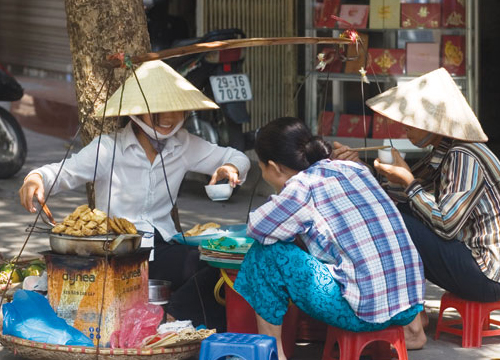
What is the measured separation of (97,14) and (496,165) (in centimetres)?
209

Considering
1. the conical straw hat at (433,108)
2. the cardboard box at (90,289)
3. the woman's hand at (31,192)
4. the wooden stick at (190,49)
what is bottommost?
the cardboard box at (90,289)

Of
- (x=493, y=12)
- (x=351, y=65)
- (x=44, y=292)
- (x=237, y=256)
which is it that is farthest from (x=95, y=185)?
(x=493, y=12)

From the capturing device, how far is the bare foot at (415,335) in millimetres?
4023

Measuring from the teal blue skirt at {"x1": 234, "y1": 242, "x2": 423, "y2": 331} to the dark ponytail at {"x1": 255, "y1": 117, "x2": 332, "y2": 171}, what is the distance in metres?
0.33

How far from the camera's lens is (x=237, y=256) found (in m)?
3.86

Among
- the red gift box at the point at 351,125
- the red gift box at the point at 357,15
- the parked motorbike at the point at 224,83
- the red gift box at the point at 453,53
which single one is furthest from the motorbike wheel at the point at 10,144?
the red gift box at the point at 453,53

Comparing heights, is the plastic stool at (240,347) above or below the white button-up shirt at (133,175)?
below

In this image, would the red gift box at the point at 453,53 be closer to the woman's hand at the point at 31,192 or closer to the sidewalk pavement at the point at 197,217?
the sidewalk pavement at the point at 197,217

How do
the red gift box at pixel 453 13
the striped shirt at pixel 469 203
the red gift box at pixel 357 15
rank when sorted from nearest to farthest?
the striped shirt at pixel 469 203 → the red gift box at pixel 453 13 → the red gift box at pixel 357 15

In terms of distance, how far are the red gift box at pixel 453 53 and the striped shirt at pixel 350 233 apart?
3.69 m

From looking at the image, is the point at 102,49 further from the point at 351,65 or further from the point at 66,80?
the point at 66,80

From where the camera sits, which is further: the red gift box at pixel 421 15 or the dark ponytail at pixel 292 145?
the red gift box at pixel 421 15

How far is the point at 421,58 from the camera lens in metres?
7.12

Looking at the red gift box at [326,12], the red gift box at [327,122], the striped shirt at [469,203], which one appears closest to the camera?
the striped shirt at [469,203]
